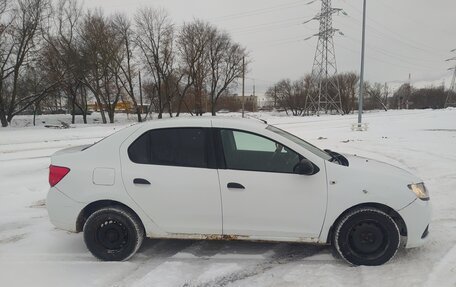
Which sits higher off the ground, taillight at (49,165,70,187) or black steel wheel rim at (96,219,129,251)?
taillight at (49,165,70,187)

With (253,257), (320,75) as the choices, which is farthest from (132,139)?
(320,75)

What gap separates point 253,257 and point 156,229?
115 centimetres

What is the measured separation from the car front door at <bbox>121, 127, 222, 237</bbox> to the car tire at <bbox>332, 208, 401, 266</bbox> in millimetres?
1350

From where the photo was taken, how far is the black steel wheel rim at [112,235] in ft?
13.1

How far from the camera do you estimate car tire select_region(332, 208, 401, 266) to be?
12.4 feet

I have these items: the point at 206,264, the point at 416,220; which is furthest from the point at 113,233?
the point at 416,220

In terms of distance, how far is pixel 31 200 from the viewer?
6.50 metres

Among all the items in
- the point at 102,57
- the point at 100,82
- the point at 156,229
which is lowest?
the point at 156,229

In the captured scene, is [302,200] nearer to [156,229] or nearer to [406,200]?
[406,200]

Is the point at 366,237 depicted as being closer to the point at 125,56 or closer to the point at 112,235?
the point at 112,235

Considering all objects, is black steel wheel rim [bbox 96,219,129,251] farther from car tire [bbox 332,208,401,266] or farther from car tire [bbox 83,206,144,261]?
car tire [bbox 332,208,401,266]

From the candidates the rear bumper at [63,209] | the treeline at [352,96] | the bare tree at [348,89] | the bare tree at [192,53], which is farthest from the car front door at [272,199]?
the bare tree at [348,89]

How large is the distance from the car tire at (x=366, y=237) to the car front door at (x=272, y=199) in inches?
10.7

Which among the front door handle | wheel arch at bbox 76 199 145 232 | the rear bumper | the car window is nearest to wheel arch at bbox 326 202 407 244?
the car window
